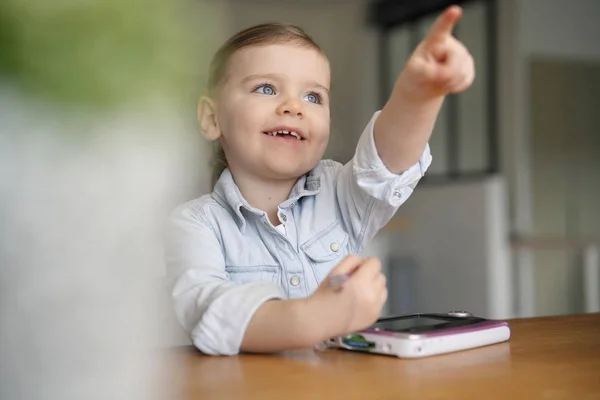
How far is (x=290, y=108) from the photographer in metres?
0.72

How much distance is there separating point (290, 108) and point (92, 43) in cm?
59

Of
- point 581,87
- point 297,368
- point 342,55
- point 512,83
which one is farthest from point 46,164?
point 342,55

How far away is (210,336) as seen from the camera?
553 mm

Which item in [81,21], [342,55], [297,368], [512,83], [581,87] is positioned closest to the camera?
[81,21]

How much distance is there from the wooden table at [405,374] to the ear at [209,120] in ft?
0.87

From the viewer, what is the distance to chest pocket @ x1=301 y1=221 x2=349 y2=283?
75cm

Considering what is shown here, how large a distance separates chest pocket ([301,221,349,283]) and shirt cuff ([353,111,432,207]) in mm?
92

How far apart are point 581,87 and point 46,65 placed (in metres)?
4.65

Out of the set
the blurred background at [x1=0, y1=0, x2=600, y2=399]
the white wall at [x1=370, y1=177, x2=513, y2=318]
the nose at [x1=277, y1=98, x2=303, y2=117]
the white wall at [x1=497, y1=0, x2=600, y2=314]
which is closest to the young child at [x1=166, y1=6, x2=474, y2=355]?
the nose at [x1=277, y1=98, x2=303, y2=117]

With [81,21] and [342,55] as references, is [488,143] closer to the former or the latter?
[342,55]

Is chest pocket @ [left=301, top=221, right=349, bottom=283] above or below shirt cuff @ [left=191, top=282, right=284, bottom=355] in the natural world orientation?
above

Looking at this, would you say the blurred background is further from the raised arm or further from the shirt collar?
the shirt collar

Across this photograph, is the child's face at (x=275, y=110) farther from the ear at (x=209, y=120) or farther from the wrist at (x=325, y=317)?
the wrist at (x=325, y=317)

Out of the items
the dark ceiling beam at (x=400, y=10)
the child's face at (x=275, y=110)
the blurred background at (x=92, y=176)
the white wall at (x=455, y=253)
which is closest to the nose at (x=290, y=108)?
the child's face at (x=275, y=110)
